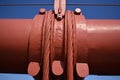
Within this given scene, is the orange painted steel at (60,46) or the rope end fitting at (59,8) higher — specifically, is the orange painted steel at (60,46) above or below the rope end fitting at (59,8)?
below

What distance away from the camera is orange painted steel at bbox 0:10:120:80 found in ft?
1.95

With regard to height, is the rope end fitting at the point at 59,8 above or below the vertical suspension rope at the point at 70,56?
above

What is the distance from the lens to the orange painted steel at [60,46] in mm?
593

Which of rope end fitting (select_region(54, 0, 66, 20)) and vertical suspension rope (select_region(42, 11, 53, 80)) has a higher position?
rope end fitting (select_region(54, 0, 66, 20))

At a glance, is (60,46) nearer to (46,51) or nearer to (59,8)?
(46,51)

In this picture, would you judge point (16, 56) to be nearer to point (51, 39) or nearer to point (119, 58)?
point (51, 39)

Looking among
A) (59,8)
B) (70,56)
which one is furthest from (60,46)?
(59,8)

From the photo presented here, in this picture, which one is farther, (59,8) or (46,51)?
(59,8)

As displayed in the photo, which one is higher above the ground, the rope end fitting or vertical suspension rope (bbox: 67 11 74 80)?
the rope end fitting

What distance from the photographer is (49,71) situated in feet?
1.96

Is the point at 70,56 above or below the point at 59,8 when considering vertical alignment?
below

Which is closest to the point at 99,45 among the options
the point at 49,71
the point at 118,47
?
the point at 118,47

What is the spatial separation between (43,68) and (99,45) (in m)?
0.21

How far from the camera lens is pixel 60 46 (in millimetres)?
Result: 603
